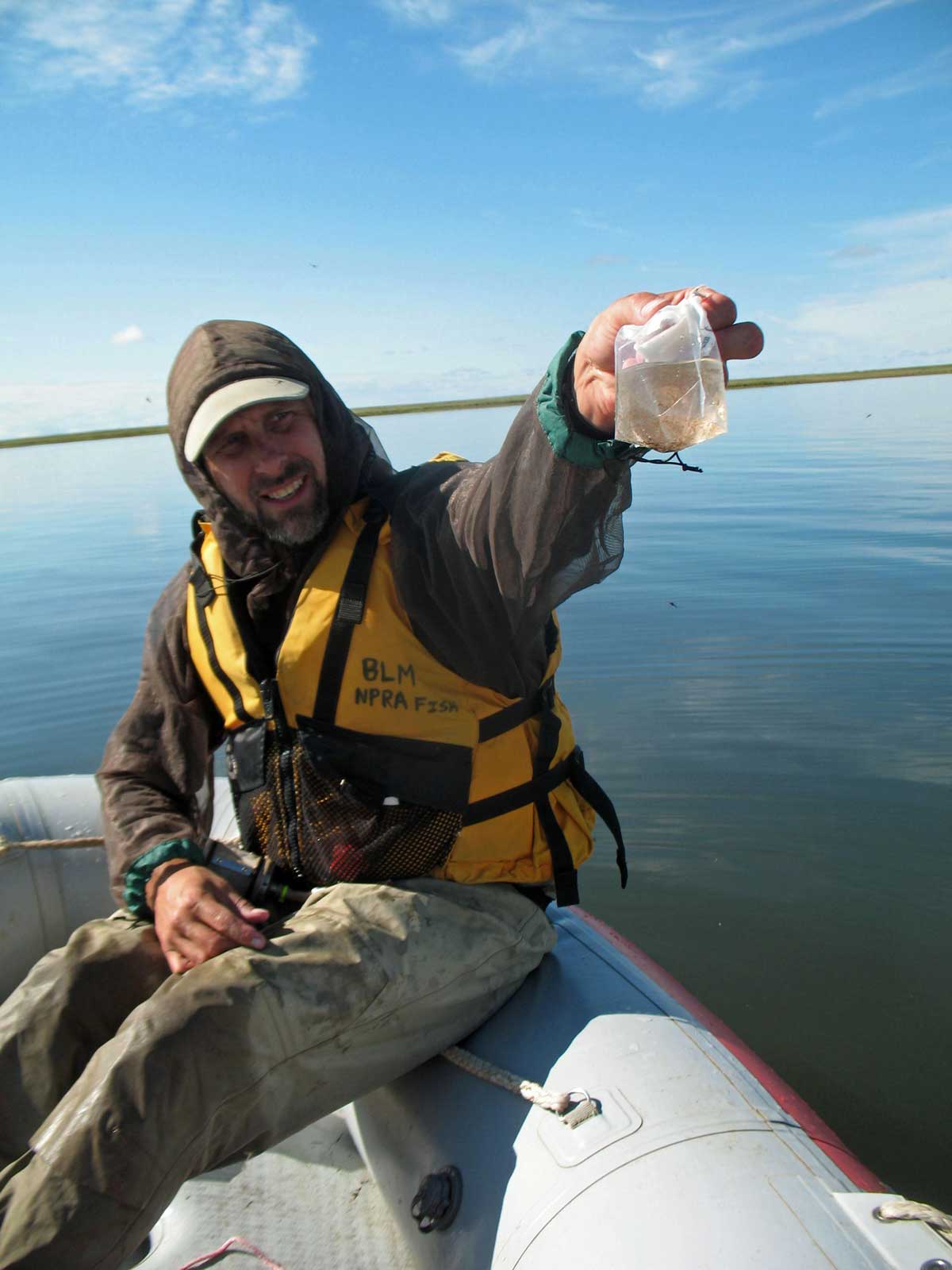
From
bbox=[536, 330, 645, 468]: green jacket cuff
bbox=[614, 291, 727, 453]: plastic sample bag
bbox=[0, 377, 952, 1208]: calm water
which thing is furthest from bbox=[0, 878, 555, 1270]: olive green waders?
bbox=[0, 377, 952, 1208]: calm water

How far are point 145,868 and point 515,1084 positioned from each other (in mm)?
999

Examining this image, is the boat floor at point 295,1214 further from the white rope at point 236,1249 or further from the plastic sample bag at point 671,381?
the plastic sample bag at point 671,381

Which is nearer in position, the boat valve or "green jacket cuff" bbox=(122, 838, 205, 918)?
the boat valve

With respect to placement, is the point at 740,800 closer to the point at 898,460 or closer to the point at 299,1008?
the point at 299,1008

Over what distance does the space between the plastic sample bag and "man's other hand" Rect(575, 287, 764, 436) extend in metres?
0.03

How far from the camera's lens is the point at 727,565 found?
9.09 meters

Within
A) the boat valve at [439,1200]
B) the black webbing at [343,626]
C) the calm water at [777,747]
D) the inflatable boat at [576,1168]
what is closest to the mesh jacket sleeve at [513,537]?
the black webbing at [343,626]

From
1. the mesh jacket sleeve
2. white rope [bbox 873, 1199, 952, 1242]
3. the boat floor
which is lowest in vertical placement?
the boat floor

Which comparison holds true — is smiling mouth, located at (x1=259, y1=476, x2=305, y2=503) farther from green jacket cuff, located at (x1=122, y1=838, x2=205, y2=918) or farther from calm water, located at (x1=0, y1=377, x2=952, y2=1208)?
calm water, located at (x1=0, y1=377, x2=952, y2=1208)

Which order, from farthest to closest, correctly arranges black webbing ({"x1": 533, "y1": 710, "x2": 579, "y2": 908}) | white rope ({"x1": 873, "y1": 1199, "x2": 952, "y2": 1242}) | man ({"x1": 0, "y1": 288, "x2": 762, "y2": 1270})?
black webbing ({"x1": 533, "y1": 710, "x2": 579, "y2": 908}), man ({"x1": 0, "y1": 288, "x2": 762, "y2": 1270}), white rope ({"x1": 873, "y1": 1199, "x2": 952, "y2": 1242})

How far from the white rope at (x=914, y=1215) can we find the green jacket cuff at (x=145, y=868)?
1.57 m

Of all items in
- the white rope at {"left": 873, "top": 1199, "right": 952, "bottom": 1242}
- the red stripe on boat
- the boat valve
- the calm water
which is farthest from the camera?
the calm water

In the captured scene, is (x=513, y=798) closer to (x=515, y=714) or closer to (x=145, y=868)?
(x=515, y=714)

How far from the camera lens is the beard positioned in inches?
90.5
